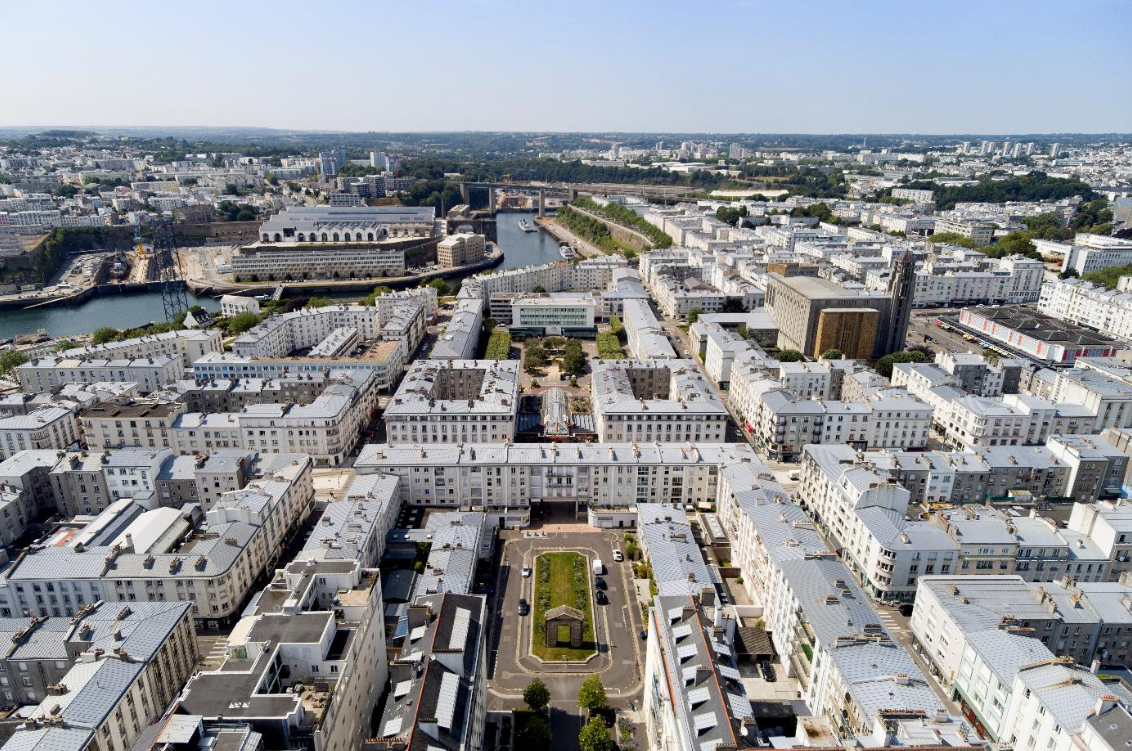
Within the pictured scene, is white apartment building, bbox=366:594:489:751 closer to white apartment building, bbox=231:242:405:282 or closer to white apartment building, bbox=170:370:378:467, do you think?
white apartment building, bbox=170:370:378:467

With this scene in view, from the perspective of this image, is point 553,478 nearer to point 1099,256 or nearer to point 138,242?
point 1099,256

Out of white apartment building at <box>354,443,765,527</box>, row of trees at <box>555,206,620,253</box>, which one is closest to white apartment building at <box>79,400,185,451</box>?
white apartment building at <box>354,443,765,527</box>

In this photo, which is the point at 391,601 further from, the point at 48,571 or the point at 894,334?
the point at 894,334

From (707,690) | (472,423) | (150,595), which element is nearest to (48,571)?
(150,595)

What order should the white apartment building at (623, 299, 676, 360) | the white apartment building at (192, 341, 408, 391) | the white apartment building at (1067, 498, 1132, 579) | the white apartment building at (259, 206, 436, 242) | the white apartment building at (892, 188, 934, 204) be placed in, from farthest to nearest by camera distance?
the white apartment building at (892, 188, 934, 204) → the white apartment building at (259, 206, 436, 242) → the white apartment building at (623, 299, 676, 360) → the white apartment building at (192, 341, 408, 391) → the white apartment building at (1067, 498, 1132, 579)

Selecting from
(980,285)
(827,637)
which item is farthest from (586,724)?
(980,285)

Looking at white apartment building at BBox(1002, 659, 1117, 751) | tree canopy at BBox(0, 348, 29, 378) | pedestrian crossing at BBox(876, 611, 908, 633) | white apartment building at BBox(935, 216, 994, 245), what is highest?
white apartment building at BBox(935, 216, 994, 245)
